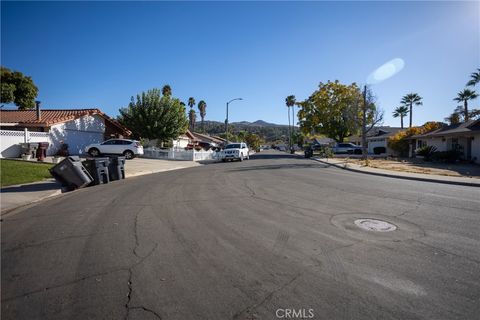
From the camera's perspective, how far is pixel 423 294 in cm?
342

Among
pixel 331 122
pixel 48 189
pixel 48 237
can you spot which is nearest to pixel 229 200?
pixel 48 237

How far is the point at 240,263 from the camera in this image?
427cm

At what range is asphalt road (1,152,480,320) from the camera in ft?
10.5

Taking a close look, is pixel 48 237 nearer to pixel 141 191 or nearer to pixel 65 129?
pixel 141 191

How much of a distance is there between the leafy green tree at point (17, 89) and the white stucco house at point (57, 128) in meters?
7.69

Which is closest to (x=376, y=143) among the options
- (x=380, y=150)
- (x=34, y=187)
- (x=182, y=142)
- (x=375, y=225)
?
(x=380, y=150)

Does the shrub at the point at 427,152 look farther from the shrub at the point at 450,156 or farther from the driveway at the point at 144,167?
the driveway at the point at 144,167

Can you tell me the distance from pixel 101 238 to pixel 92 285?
1.93 m

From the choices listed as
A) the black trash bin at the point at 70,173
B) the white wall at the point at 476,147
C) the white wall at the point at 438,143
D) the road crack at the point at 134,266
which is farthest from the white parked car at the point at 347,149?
the road crack at the point at 134,266

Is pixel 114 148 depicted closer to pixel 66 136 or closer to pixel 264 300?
pixel 66 136

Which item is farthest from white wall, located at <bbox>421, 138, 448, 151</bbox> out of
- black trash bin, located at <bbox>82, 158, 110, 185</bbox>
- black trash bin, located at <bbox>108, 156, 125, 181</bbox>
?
black trash bin, located at <bbox>82, 158, 110, 185</bbox>

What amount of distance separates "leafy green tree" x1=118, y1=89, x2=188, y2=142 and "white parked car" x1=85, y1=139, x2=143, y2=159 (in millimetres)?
6531

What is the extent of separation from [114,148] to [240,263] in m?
26.1

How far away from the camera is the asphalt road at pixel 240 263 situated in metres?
3.20
